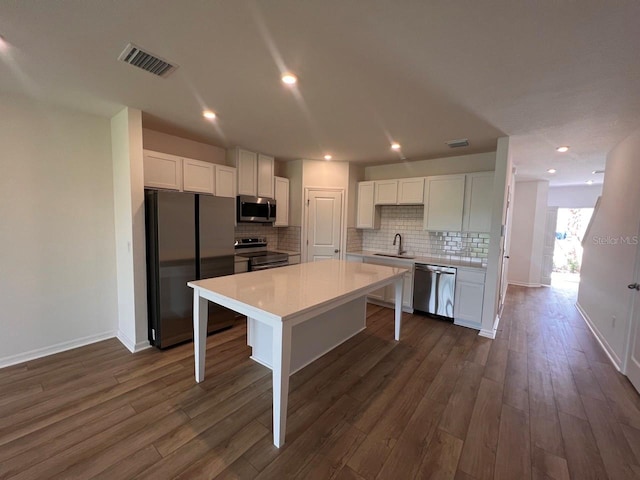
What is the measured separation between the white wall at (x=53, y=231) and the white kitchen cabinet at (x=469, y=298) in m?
4.52

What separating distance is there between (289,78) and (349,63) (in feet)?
1.59

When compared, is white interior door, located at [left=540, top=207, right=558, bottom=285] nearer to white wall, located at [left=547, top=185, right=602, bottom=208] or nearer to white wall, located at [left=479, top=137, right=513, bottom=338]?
white wall, located at [left=547, top=185, right=602, bottom=208]

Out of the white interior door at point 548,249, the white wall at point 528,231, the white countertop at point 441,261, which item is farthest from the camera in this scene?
the white interior door at point 548,249

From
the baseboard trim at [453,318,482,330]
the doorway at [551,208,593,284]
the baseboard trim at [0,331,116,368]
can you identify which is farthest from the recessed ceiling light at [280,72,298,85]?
the doorway at [551,208,593,284]

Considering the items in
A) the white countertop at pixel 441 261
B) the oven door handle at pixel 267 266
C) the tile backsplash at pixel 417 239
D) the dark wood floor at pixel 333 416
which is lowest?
the dark wood floor at pixel 333 416

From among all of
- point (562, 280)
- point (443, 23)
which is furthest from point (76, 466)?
point (562, 280)

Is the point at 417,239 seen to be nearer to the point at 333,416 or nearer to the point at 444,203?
the point at 444,203

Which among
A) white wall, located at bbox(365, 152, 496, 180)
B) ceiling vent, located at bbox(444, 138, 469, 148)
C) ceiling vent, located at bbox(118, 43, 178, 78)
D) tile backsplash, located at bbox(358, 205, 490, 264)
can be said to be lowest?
tile backsplash, located at bbox(358, 205, 490, 264)

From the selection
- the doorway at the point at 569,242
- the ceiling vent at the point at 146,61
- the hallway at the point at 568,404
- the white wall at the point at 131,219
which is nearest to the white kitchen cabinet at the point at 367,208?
the hallway at the point at 568,404

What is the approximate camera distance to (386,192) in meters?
4.73

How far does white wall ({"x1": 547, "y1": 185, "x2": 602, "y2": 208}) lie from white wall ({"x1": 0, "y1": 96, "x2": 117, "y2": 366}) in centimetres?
934

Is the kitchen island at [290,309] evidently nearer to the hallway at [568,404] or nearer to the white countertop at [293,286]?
the white countertop at [293,286]

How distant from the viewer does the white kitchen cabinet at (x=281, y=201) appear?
4.67m

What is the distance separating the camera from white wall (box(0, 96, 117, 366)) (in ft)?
8.12
